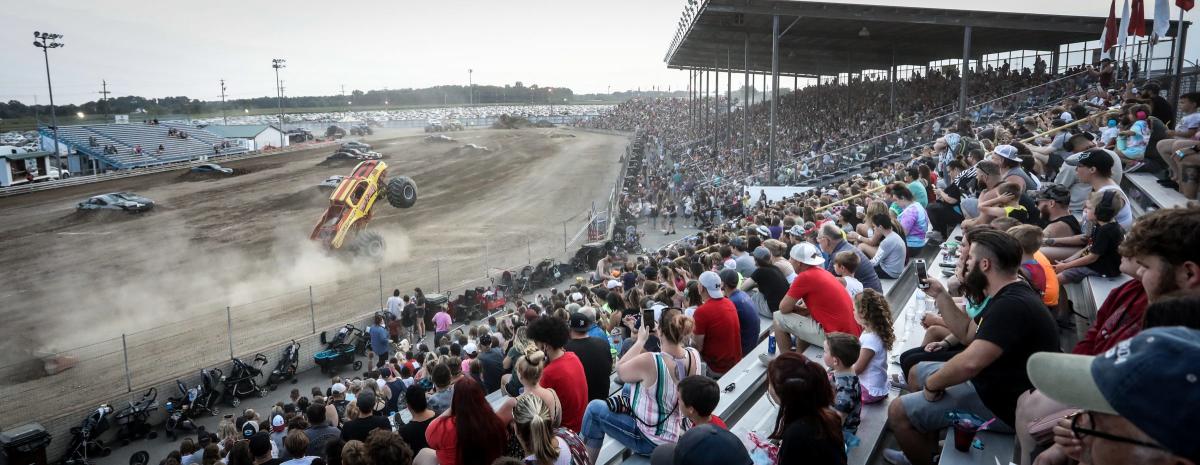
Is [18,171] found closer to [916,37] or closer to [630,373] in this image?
[630,373]

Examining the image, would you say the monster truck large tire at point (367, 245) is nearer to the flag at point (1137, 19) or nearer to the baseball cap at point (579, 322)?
the baseball cap at point (579, 322)

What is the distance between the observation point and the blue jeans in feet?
16.1

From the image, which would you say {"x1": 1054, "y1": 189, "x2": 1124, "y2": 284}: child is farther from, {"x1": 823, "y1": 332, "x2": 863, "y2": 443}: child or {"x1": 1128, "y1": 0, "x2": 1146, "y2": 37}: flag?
{"x1": 1128, "y1": 0, "x2": 1146, "y2": 37}: flag

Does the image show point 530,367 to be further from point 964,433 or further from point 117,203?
point 117,203

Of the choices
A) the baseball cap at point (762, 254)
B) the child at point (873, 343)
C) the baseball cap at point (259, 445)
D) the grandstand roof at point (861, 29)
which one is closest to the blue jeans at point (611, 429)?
the child at point (873, 343)

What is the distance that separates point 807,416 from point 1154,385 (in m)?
1.87

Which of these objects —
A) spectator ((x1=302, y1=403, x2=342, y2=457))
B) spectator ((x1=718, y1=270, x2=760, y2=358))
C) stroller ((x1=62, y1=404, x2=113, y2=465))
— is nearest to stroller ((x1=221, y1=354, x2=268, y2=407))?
stroller ((x1=62, y1=404, x2=113, y2=465))

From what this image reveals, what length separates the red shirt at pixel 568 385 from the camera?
5109 mm

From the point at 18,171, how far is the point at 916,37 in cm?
4282

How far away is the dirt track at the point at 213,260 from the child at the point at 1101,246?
1558 centimetres

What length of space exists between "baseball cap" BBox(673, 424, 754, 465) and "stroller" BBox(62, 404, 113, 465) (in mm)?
12633

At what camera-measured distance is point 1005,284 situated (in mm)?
3799

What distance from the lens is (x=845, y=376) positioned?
15.1 feet

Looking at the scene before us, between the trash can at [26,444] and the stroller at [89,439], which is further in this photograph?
the stroller at [89,439]
